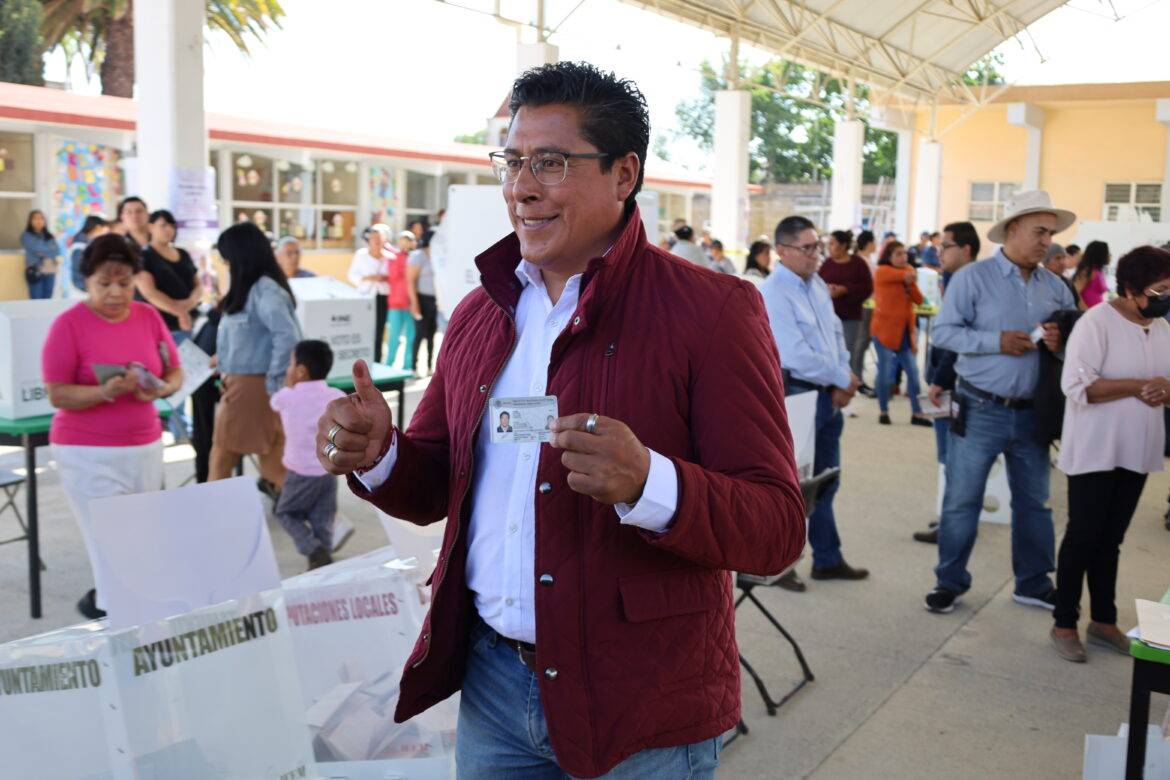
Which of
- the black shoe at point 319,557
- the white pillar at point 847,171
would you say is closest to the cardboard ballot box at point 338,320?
the black shoe at point 319,557

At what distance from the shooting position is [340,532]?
5945mm

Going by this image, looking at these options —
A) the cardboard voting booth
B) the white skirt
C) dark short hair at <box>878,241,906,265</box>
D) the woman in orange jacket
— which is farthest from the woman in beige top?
dark short hair at <box>878,241,906,265</box>

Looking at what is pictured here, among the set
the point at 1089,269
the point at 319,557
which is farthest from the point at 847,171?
the point at 319,557

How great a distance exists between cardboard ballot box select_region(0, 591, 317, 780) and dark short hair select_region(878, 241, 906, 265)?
30.7ft

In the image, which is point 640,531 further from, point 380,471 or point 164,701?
point 164,701

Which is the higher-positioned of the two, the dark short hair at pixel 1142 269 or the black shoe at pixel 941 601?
the dark short hair at pixel 1142 269

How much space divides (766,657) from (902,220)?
1083 inches

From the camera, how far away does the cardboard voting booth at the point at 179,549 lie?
3414 millimetres

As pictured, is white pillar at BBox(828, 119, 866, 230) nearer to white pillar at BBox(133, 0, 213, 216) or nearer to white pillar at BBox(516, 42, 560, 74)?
white pillar at BBox(516, 42, 560, 74)

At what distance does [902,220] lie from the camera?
30562 millimetres

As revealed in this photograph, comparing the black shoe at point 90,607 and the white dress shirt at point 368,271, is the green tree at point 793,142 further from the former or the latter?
the black shoe at point 90,607

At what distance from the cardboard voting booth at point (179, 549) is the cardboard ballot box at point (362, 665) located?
33 cm

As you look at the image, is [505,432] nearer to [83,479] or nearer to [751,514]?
[751,514]

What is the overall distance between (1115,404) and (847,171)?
838 inches
